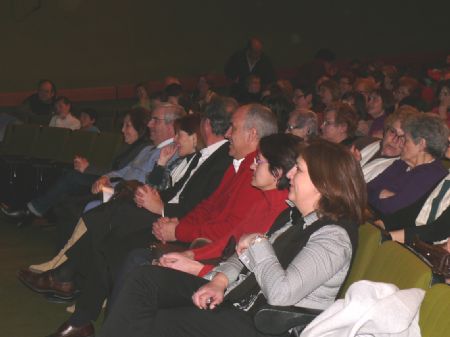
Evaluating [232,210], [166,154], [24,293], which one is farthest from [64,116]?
[232,210]

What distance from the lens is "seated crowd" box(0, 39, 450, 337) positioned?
2887 mm

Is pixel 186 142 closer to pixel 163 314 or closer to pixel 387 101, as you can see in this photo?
pixel 163 314

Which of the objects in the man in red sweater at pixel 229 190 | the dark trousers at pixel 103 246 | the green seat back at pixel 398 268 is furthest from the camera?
the dark trousers at pixel 103 246

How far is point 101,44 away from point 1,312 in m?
7.68

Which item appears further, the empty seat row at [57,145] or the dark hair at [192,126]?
the empty seat row at [57,145]

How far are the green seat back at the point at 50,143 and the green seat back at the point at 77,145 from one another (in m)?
0.07

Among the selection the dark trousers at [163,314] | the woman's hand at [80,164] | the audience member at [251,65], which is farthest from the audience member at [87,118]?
the dark trousers at [163,314]

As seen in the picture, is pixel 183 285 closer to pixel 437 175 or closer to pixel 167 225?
pixel 167 225

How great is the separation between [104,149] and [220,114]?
7.85 ft

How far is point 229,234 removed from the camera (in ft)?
12.4

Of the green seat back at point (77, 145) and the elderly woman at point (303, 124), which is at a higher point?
the elderly woman at point (303, 124)

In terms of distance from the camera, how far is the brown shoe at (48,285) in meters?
4.82

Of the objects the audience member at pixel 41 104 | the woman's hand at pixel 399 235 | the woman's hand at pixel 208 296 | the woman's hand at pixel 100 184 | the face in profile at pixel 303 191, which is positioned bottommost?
the audience member at pixel 41 104

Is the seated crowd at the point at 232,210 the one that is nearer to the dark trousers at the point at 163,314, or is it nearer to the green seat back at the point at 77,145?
the dark trousers at the point at 163,314
